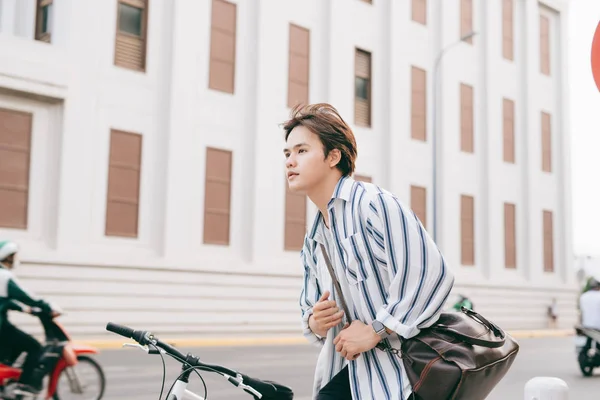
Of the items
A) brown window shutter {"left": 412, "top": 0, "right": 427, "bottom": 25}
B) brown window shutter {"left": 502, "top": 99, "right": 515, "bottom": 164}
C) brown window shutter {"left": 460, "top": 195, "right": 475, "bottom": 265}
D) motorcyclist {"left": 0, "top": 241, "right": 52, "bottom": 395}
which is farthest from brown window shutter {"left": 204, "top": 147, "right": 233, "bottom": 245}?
brown window shutter {"left": 502, "top": 99, "right": 515, "bottom": 164}

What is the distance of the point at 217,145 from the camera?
69.9 feet

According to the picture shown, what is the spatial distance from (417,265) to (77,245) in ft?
55.4

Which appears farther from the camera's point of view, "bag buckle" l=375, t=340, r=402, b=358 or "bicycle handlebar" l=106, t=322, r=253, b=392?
"bicycle handlebar" l=106, t=322, r=253, b=392

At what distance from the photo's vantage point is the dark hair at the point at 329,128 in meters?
2.54

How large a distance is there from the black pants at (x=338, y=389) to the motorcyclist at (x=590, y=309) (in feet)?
35.2

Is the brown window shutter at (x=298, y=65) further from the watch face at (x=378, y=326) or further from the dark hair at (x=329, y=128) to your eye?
the watch face at (x=378, y=326)

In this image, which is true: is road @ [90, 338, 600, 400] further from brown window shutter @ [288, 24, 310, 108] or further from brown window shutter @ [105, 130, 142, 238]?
brown window shutter @ [288, 24, 310, 108]

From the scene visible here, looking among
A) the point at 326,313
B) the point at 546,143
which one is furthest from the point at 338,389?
the point at 546,143

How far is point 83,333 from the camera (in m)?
17.6

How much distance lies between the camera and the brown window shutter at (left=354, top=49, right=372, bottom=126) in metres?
26.0

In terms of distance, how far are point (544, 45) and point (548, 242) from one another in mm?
9008

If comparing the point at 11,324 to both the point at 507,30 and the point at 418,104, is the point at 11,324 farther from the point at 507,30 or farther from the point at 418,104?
the point at 507,30

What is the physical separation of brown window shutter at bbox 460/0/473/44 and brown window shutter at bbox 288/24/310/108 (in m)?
9.18

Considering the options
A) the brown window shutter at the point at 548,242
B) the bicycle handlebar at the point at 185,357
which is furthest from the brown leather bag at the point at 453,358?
the brown window shutter at the point at 548,242
